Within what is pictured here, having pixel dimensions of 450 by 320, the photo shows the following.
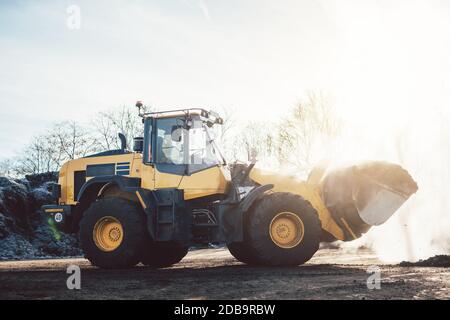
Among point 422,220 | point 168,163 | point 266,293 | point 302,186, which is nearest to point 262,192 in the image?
point 302,186

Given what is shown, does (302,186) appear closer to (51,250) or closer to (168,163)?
(168,163)

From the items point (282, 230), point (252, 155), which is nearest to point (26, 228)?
point (252, 155)

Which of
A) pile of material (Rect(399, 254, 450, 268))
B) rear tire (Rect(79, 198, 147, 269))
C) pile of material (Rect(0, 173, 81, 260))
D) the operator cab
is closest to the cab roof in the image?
the operator cab

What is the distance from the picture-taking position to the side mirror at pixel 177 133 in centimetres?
1034

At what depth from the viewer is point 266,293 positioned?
6.52 metres

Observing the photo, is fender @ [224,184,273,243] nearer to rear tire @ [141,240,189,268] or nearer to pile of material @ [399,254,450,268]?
rear tire @ [141,240,189,268]

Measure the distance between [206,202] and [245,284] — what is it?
336 centimetres

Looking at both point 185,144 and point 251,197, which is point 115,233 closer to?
point 185,144

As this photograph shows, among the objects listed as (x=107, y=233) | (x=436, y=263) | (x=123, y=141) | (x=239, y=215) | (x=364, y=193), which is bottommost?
(x=436, y=263)

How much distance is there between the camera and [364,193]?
10078mm

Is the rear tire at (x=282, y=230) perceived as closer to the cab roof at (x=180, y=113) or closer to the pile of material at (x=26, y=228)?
the cab roof at (x=180, y=113)

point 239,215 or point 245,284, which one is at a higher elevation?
point 239,215

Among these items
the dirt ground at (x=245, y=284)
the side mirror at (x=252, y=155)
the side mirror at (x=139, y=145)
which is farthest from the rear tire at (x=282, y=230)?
the side mirror at (x=139, y=145)
